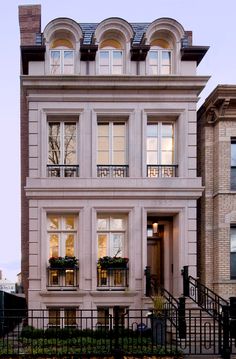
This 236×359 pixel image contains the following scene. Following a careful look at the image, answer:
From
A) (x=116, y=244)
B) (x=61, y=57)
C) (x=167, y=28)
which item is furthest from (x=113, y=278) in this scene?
(x=167, y=28)

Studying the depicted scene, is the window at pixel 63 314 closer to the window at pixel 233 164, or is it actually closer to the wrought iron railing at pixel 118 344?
the wrought iron railing at pixel 118 344

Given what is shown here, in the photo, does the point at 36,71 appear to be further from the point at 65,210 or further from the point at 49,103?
the point at 65,210

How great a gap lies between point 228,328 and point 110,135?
8.95m

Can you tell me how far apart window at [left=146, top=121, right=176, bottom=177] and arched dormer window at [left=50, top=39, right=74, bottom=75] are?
12.0 feet

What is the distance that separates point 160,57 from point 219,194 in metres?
5.55

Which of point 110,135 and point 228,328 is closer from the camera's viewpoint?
point 228,328

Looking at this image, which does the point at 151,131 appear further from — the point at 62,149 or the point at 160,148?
the point at 62,149

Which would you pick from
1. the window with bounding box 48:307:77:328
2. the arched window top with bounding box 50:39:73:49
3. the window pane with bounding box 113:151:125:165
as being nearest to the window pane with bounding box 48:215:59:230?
the window with bounding box 48:307:77:328

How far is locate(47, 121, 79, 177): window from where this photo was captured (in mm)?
20031

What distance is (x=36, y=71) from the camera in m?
20.0

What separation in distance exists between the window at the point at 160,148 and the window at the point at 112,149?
3.03ft

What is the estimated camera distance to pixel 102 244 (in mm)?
20125

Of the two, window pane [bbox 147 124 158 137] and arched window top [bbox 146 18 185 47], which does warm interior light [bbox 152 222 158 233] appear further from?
arched window top [bbox 146 18 185 47]

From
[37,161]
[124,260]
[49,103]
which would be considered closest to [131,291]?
[124,260]
